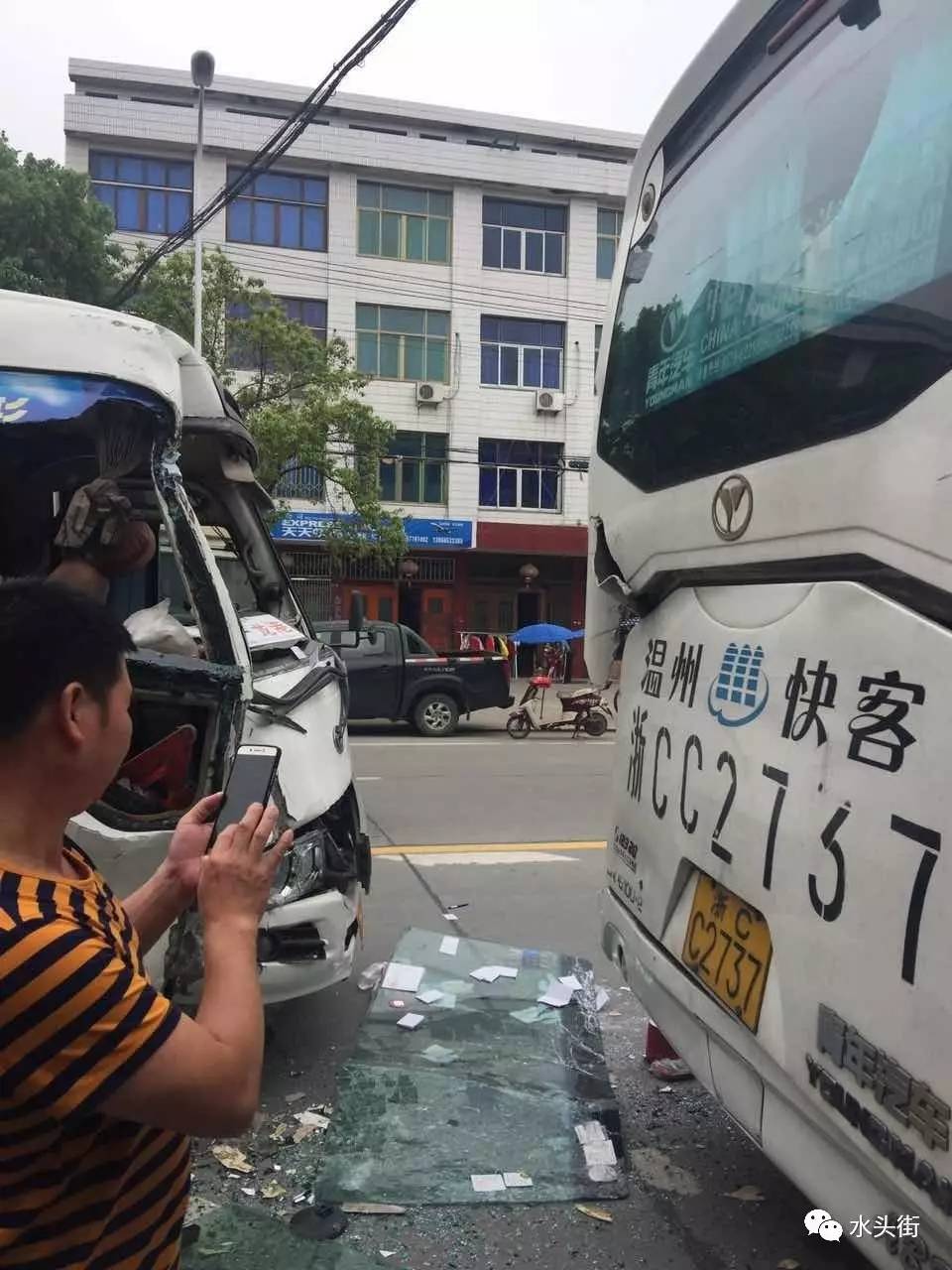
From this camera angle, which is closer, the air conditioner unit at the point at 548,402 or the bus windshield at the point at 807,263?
the bus windshield at the point at 807,263

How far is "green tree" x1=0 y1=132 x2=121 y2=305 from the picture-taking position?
14.7 metres

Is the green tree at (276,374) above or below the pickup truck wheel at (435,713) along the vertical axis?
above

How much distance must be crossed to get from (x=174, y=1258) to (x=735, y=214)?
2.41 meters

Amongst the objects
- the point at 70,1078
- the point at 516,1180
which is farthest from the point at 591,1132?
the point at 70,1078

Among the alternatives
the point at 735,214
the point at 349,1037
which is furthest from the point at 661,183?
the point at 349,1037

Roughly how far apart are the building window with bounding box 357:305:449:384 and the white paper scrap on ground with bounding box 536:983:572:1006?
2234 cm

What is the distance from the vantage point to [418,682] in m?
13.5

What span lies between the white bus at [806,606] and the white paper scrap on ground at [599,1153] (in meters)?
0.56

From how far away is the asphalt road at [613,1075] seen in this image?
2.49 meters

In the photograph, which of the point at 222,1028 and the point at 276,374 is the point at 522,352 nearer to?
the point at 276,374

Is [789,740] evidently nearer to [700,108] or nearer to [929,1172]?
[929,1172]

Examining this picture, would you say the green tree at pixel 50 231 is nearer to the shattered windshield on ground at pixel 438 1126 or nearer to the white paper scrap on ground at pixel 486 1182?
the shattered windshield on ground at pixel 438 1126

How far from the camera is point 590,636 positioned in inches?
122

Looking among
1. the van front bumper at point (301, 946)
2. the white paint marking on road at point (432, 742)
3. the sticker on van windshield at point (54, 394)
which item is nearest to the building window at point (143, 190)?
the white paint marking on road at point (432, 742)
